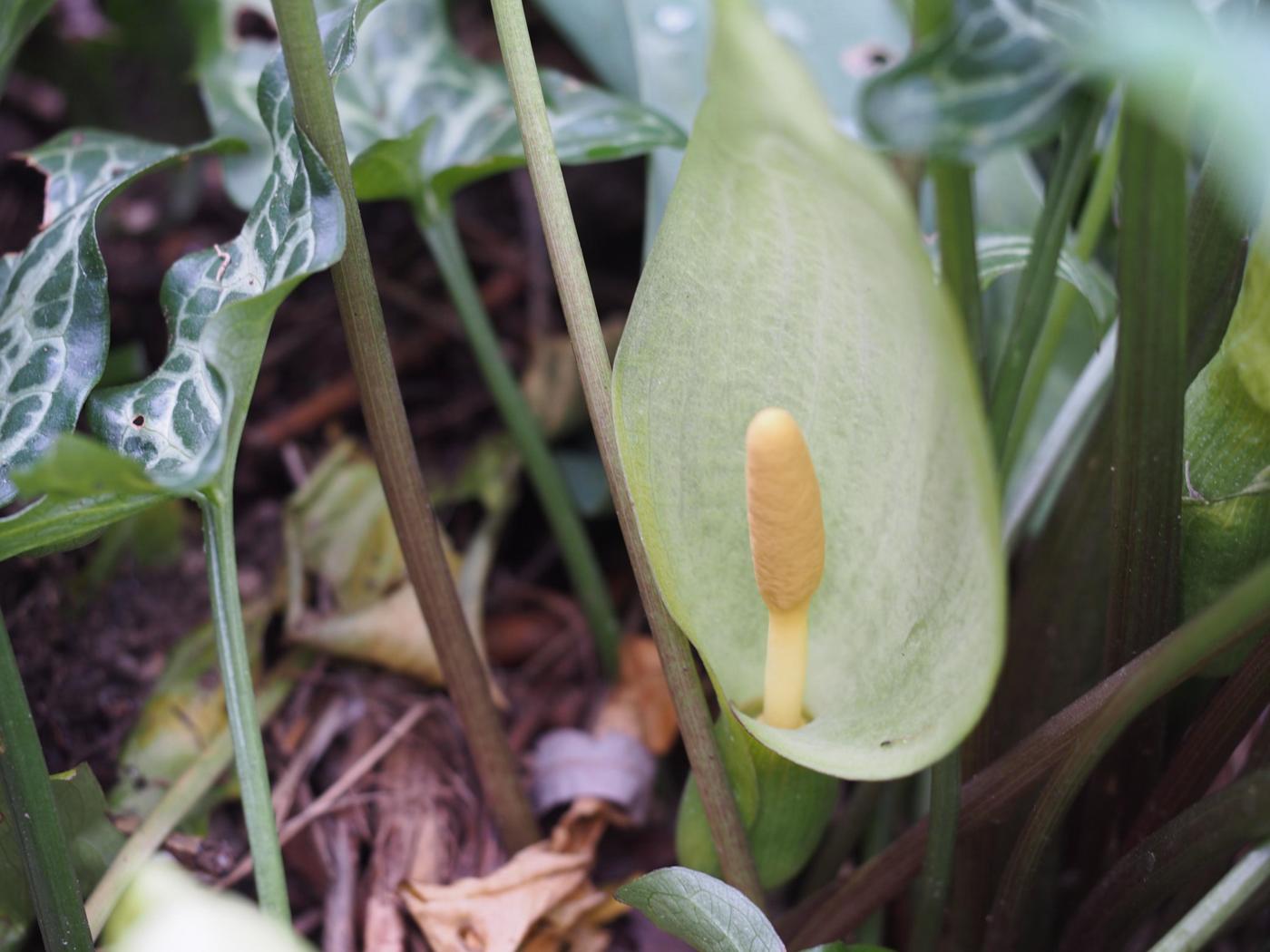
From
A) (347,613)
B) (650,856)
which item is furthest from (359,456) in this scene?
(650,856)

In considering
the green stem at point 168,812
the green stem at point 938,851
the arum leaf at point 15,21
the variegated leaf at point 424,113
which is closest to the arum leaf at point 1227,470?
the green stem at point 938,851

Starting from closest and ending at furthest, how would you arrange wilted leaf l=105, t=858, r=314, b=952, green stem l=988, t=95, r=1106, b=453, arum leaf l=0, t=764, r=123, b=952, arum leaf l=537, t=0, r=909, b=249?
wilted leaf l=105, t=858, r=314, b=952 < green stem l=988, t=95, r=1106, b=453 < arum leaf l=0, t=764, r=123, b=952 < arum leaf l=537, t=0, r=909, b=249

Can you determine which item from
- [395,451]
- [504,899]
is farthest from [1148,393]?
[504,899]

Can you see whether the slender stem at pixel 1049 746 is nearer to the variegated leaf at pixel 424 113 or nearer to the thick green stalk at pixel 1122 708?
the thick green stalk at pixel 1122 708

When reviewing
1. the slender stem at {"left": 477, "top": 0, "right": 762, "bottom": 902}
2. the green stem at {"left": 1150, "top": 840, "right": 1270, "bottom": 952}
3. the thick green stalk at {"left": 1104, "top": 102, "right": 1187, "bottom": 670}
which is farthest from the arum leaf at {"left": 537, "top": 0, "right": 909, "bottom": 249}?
the green stem at {"left": 1150, "top": 840, "right": 1270, "bottom": 952}

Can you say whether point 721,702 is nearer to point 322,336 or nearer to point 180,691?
point 180,691

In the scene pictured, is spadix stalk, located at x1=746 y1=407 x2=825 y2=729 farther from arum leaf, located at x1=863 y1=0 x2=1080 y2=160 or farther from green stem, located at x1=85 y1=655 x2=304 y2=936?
green stem, located at x1=85 y1=655 x2=304 y2=936
